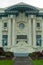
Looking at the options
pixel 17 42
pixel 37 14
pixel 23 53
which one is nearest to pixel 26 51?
pixel 23 53

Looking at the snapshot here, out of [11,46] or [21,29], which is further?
[21,29]

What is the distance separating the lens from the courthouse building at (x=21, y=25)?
73.8 meters

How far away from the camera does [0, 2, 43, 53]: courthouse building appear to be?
73.8m

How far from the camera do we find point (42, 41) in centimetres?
7500

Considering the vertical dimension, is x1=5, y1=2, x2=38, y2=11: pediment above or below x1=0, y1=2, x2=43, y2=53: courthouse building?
above

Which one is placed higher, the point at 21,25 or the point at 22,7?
the point at 22,7

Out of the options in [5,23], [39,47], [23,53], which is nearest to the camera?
[23,53]

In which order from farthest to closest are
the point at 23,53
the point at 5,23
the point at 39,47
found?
the point at 5,23 < the point at 39,47 < the point at 23,53

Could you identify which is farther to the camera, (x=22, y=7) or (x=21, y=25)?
(x=21, y=25)

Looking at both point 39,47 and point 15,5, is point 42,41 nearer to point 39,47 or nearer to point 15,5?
point 39,47

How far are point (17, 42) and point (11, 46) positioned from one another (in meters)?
5.39

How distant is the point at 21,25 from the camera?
76.2 meters

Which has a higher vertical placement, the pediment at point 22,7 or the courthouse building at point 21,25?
the pediment at point 22,7

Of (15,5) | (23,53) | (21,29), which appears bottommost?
(23,53)
